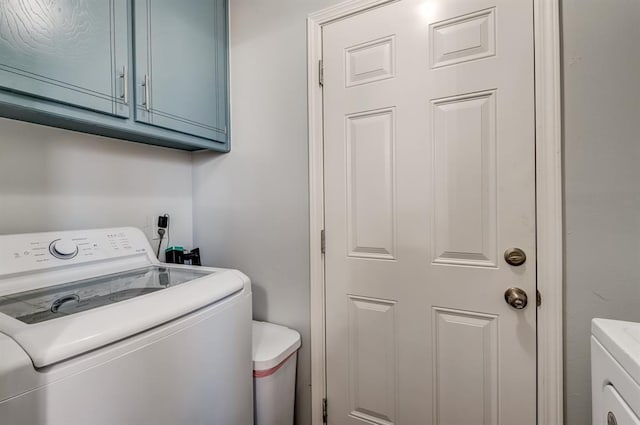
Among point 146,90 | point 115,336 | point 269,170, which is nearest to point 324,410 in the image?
point 115,336

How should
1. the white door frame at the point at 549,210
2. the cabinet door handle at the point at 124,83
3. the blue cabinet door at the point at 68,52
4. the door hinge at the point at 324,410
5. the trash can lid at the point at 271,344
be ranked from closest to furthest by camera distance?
the blue cabinet door at the point at 68,52
the white door frame at the point at 549,210
the cabinet door handle at the point at 124,83
the trash can lid at the point at 271,344
the door hinge at the point at 324,410

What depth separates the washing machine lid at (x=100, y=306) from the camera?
0.58 meters

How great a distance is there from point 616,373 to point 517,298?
0.46 metres

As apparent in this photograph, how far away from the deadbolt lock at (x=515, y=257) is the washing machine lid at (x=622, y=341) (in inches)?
13.9

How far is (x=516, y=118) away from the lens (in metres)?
1.02

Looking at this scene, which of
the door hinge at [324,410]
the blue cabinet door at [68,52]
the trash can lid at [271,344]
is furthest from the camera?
the door hinge at [324,410]

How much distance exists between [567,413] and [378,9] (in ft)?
5.45

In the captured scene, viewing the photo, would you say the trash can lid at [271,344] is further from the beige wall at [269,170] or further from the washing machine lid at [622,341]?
the washing machine lid at [622,341]

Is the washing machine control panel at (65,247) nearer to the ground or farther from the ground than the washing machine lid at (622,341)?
farther from the ground

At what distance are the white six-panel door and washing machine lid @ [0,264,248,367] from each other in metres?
0.60

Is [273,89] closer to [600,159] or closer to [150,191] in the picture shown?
[150,191]

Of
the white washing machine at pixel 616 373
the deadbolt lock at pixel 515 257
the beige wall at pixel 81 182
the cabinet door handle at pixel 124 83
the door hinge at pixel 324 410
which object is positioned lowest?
the door hinge at pixel 324 410

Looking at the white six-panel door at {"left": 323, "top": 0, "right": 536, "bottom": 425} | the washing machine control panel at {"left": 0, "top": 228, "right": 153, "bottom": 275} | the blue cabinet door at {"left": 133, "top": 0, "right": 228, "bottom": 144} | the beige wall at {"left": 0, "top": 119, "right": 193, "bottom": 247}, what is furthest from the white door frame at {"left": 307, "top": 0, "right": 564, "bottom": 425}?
the beige wall at {"left": 0, "top": 119, "right": 193, "bottom": 247}

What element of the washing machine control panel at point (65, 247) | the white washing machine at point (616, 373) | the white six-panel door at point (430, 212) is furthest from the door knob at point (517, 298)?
the washing machine control panel at point (65, 247)
